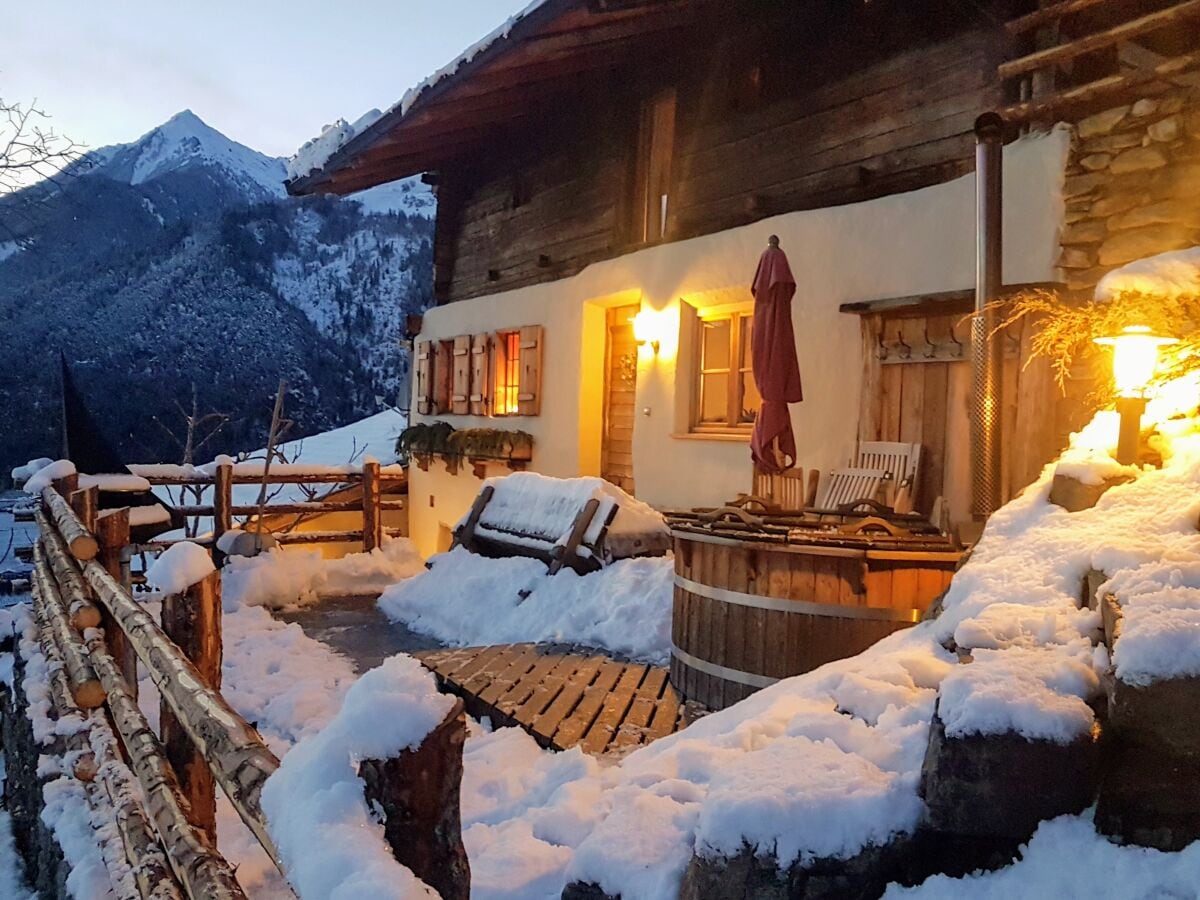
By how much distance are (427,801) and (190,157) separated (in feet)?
286

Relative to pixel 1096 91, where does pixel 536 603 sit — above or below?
below

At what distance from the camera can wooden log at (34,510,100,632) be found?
4.42m

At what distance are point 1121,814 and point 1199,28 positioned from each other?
5304 mm

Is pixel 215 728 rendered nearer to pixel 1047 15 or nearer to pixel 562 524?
pixel 562 524

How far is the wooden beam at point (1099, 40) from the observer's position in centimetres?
469

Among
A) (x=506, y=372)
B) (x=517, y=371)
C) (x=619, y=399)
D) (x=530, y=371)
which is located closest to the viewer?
(x=619, y=399)

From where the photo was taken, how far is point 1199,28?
16.6ft

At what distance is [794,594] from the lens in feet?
13.6

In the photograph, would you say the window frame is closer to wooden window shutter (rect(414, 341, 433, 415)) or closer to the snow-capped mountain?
wooden window shutter (rect(414, 341, 433, 415))

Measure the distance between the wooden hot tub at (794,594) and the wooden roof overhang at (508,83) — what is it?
18.3ft

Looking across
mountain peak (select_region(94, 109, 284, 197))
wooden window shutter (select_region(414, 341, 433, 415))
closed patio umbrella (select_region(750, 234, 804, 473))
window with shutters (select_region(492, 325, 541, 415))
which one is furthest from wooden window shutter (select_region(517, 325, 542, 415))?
Answer: mountain peak (select_region(94, 109, 284, 197))

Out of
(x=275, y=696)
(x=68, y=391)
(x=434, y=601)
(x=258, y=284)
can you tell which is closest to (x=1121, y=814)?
(x=275, y=696)

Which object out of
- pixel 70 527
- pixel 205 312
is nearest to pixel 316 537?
pixel 70 527

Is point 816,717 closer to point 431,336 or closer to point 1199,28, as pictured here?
point 1199,28
